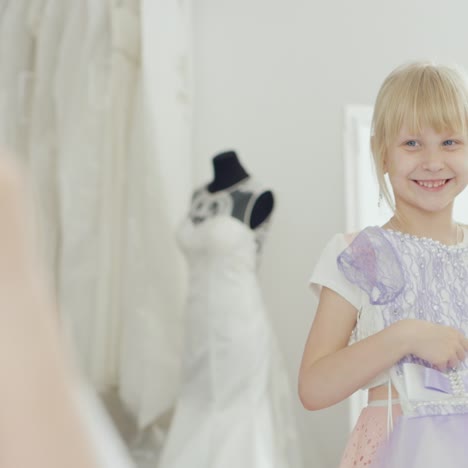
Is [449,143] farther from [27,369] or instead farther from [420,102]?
[27,369]

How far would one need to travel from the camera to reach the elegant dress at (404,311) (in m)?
0.77

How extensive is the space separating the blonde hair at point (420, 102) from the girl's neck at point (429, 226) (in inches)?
2.8

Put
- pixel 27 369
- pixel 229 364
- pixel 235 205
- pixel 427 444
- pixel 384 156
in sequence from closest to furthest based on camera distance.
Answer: pixel 27 369, pixel 427 444, pixel 384 156, pixel 229 364, pixel 235 205

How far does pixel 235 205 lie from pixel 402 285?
1.55 meters

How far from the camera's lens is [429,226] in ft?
2.81

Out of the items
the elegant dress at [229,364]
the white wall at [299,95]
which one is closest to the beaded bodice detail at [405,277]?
the elegant dress at [229,364]

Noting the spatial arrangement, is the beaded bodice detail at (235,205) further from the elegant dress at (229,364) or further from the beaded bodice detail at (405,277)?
the beaded bodice detail at (405,277)

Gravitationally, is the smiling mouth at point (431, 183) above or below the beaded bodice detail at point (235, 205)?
above

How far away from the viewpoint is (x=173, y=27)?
284 centimetres

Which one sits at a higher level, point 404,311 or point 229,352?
point 404,311

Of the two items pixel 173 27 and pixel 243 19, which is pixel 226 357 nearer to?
pixel 173 27

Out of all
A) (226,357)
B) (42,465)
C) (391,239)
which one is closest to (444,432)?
(391,239)

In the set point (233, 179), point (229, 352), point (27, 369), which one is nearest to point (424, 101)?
point (27, 369)

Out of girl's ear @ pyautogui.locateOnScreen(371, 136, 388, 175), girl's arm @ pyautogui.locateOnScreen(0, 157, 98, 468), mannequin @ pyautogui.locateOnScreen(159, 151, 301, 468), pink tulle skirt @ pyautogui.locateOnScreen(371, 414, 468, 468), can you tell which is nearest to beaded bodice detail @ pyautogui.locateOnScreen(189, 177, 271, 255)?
mannequin @ pyautogui.locateOnScreen(159, 151, 301, 468)
